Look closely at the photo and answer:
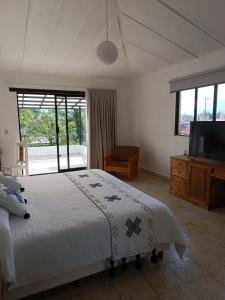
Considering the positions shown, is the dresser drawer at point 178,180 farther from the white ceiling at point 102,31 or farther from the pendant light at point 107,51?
the pendant light at point 107,51

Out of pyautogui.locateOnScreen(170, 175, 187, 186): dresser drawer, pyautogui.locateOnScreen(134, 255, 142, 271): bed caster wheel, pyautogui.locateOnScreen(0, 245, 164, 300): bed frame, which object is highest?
pyautogui.locateOnScreen(170, 175, 187, 186): dresser drawer

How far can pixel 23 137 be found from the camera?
510 centimetres

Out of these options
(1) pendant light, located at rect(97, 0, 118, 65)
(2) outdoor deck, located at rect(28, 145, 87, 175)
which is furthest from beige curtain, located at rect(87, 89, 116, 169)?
(1) pendant light, located at rect(97, 0, 118, 65)

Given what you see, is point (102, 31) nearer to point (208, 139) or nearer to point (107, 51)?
point (107, 51)

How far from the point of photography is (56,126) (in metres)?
5.18

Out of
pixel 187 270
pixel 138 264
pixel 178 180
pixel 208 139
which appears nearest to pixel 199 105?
pixel 208 139

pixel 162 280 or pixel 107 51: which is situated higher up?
pixel 107 51

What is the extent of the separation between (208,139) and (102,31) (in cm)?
237

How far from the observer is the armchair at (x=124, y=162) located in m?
4.66

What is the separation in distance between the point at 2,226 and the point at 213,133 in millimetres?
3060

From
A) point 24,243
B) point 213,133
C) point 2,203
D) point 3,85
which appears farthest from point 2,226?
point 3,85

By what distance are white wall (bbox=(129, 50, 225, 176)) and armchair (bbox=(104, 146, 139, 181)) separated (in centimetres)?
50

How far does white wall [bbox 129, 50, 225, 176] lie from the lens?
13.6 ft

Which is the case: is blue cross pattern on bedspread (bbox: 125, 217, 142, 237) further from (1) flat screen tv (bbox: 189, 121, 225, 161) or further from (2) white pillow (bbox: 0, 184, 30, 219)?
(1) flat screen tv (bbox: 189, 121, 225, 161)
